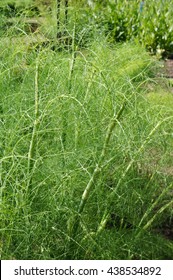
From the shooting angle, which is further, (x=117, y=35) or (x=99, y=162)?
(x=117, y=35)

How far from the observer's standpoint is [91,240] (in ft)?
7.29

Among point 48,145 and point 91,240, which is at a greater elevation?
point 48,145

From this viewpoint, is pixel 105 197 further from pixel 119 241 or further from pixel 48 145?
pixel 48 145

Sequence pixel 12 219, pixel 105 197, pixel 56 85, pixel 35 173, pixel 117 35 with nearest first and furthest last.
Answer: pixel 12 219 < pixel 35 173 < pixel 105 197 < pixel 56 85 < pixel 117 35

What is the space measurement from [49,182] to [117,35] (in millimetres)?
4439

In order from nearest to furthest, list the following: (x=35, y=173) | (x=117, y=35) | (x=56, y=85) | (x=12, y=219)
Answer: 1. (x=12, y=219)
2. (x=35, y=173)
3. (x=56, y=85)
4. (x=117, y=35)

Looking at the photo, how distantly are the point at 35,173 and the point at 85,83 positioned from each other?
0.80 m

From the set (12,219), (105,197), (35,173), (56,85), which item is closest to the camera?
(12,219)

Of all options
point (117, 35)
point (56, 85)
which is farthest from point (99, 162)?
point (117, 35)

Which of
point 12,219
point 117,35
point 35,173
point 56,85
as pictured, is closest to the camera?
point 12,219

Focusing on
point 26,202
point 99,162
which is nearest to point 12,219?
point 26,202

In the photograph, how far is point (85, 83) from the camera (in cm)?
284

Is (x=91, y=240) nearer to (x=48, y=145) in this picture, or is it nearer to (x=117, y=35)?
(x=48, y=145)
